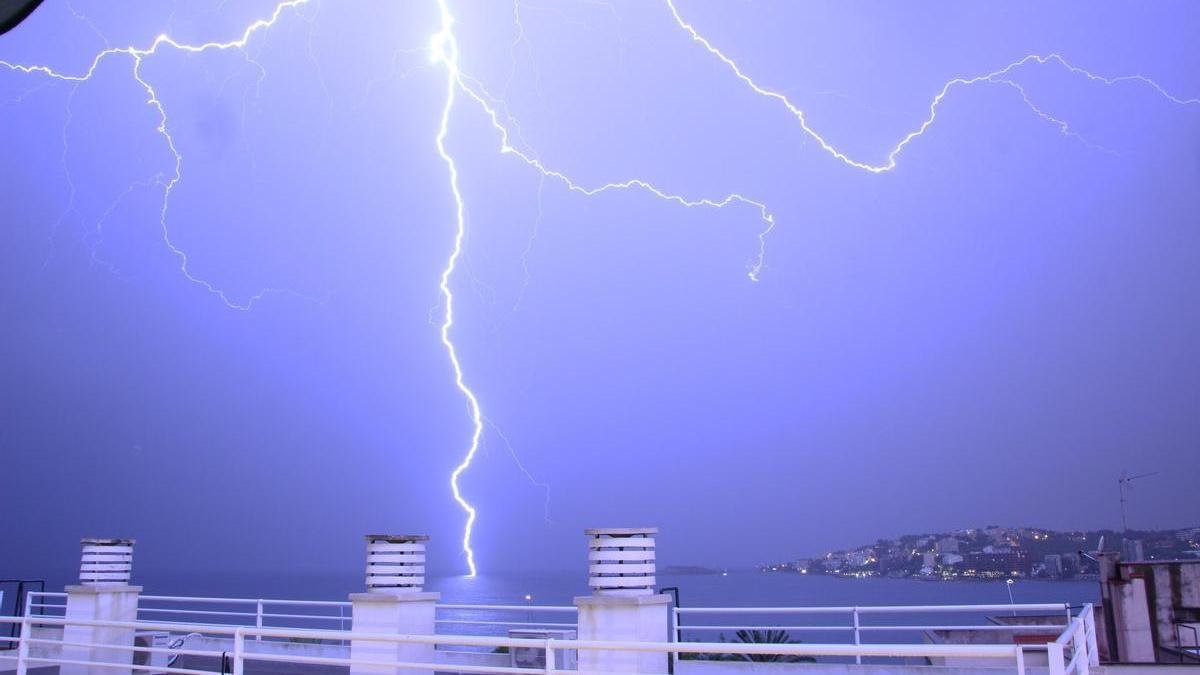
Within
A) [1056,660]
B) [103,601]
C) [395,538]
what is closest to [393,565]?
[395,538]

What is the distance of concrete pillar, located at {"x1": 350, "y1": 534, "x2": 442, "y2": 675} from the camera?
840cm

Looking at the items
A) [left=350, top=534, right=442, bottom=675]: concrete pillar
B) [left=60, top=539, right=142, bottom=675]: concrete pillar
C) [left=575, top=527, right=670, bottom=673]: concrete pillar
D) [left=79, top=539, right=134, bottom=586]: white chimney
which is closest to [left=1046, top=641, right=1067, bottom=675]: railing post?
[left=575, top=527, right=670, bottom=673]: concrete pillar

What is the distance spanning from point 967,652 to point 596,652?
3652 mm

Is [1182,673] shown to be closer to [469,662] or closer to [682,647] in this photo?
[682,647]

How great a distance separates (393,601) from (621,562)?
7.36ft

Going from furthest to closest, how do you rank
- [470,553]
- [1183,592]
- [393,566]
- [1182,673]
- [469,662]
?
[470,553] < [1183,592] < [469,662] < [393,566] < [1182,673]

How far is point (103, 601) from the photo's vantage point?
10461 millimetres

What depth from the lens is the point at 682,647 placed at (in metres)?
4.91

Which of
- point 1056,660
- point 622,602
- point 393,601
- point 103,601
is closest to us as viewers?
point 1056,660

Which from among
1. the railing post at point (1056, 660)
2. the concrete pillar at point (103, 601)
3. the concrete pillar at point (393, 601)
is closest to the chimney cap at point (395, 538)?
the concrete pillar at point (393, 601)

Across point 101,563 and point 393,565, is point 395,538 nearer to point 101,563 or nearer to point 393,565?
point 393,565

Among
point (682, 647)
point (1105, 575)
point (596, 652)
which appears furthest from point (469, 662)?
point (1105, 575)

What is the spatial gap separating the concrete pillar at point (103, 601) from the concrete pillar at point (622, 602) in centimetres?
542

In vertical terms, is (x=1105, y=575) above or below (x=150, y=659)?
above
